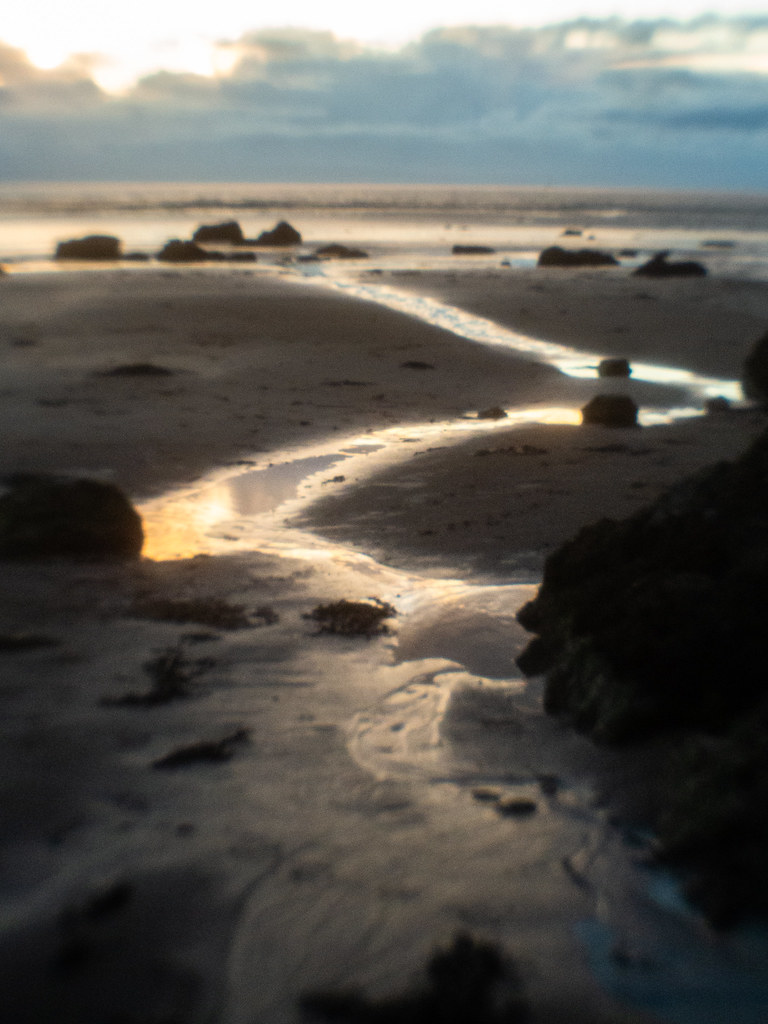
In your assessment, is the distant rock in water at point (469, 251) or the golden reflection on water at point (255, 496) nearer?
the golden reflection on water at point (255, 496)

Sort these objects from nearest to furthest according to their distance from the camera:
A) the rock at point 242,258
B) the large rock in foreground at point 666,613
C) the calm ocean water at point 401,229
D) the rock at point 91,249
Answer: the large rock in foreground at point 666,613 → the rock at point 91,249 → the rock at point 242,258 → the calm ocean water at point 401,229

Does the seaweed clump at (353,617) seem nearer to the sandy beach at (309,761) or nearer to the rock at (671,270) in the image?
the sandy beach at (309,761)

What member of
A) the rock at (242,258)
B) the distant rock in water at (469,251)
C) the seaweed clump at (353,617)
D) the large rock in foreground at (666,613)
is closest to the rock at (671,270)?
the distant rock in water at (469,251)

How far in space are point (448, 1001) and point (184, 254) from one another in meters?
31.8

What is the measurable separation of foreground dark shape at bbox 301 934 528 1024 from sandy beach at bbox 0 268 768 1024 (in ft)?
0.14

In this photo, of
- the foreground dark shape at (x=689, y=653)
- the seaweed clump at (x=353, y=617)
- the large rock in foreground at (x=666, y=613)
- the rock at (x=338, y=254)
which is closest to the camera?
the foreground dark shape at (x=689, y=653)

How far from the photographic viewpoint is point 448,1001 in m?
2.16

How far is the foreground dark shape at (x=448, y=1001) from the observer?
2.13 m

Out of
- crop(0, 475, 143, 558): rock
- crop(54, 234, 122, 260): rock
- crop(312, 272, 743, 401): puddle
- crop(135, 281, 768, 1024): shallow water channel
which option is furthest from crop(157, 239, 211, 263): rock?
crop(135, 281, 768, 1024): shallow water channel

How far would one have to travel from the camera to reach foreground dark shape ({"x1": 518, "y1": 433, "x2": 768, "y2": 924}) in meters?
2.43

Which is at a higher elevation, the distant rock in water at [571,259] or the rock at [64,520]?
the distant rock in water at [571,259]

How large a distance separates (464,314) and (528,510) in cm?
1368

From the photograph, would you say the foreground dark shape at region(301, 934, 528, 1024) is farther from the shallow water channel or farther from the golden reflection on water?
the golden reflection on water

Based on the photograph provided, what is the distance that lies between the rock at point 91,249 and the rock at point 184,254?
181cm
